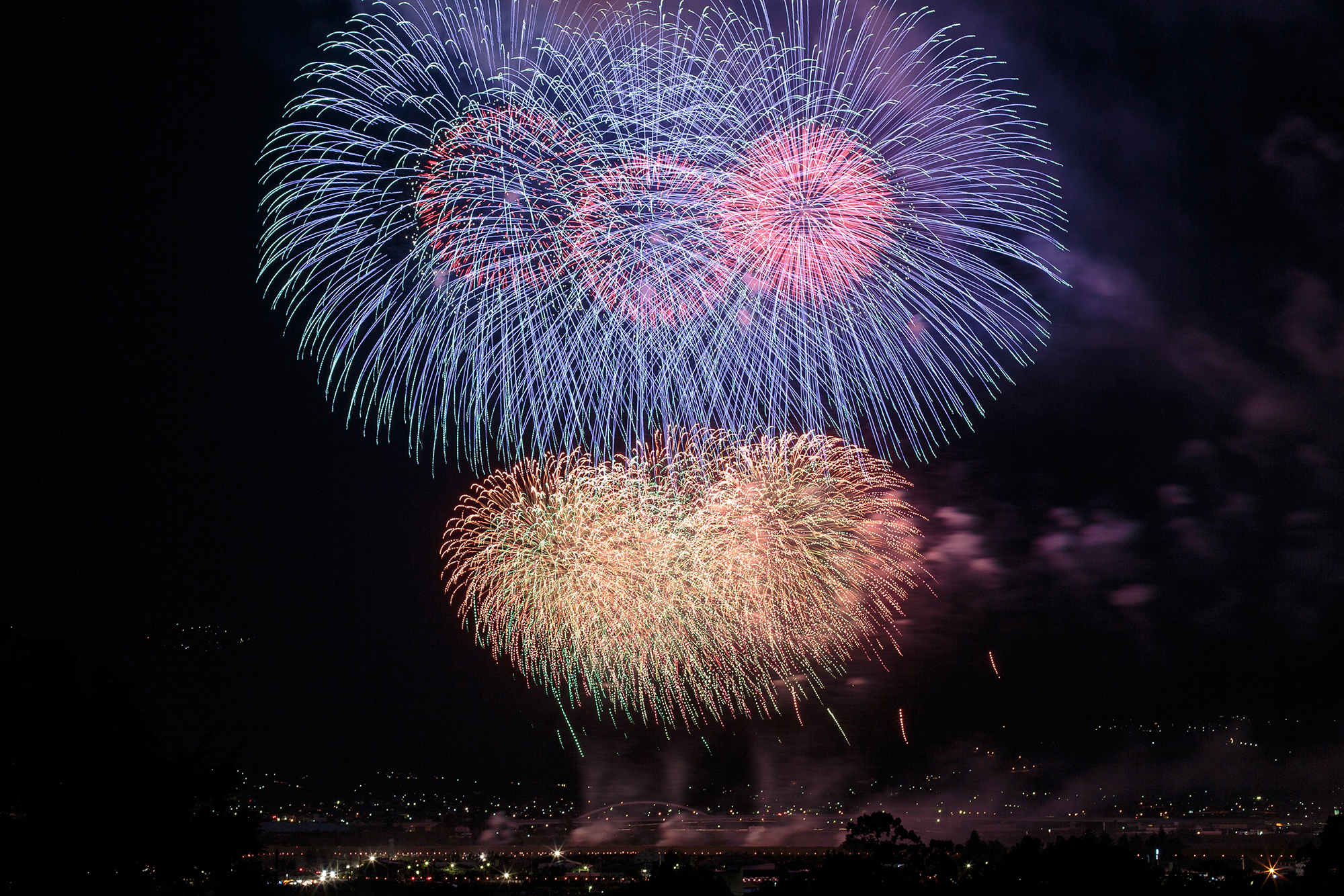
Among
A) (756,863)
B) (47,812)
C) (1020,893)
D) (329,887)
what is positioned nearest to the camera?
(47,812)

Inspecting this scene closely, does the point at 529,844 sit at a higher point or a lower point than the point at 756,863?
lower

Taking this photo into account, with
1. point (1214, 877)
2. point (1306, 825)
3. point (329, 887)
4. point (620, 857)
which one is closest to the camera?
point (1214, 877)

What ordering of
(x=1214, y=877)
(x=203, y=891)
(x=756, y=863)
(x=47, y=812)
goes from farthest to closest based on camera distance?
(x=756, y=863), (x=1214, y=877), (x=203, y=891), (x=47, y=812)

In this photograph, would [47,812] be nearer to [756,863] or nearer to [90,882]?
[90,882]

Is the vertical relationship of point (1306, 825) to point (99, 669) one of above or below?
below

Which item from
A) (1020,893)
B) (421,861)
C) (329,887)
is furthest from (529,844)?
(1020,893)

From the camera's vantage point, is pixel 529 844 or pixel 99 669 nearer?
pixel 99 669

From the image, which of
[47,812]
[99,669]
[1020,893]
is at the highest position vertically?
[99,669]

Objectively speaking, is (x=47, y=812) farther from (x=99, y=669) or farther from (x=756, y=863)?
(x=756, y=863)

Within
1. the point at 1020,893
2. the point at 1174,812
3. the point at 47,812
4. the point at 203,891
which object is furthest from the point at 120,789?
the point at 1174,812

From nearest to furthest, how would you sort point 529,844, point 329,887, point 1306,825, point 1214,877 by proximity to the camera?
point 1214,877
point 329,887
point 1306,825
point 529,844
